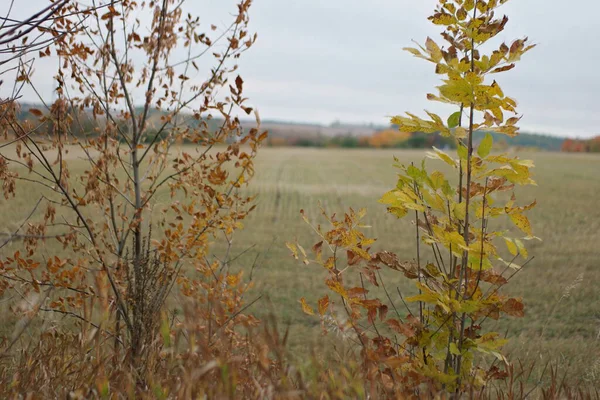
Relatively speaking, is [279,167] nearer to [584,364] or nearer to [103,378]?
[584,364]

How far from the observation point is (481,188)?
3.08 metres

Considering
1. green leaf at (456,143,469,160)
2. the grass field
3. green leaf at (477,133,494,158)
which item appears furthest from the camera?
the grass field

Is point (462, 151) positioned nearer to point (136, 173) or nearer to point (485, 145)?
point (485, 145)

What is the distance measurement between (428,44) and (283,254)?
8.75 meters

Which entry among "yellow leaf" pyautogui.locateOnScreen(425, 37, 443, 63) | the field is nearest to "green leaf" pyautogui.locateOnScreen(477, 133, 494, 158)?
"yellow leaf" pyautogui.locateOnScreen(425, 37, 443, 63)

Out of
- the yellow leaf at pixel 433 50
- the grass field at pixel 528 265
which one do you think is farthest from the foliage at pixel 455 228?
the grass field at pixel 528 265

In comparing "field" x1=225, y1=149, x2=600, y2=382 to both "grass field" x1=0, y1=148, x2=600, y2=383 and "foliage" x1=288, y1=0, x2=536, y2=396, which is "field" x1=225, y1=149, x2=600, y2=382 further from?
"foliage" x1=288, y1=0, x2=536, y2=396

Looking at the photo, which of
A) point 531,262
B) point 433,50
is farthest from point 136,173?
point 531,262

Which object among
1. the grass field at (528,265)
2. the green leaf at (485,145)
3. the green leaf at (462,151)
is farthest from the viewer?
the grass field at (528,265)

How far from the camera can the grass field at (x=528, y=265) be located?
21.0 ft

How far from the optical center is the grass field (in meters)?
6.41

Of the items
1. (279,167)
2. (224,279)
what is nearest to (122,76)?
(224,279)

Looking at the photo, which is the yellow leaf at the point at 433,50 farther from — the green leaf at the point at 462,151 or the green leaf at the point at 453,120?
the green leaf at the point at 462,151

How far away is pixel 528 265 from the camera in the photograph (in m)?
11.1
